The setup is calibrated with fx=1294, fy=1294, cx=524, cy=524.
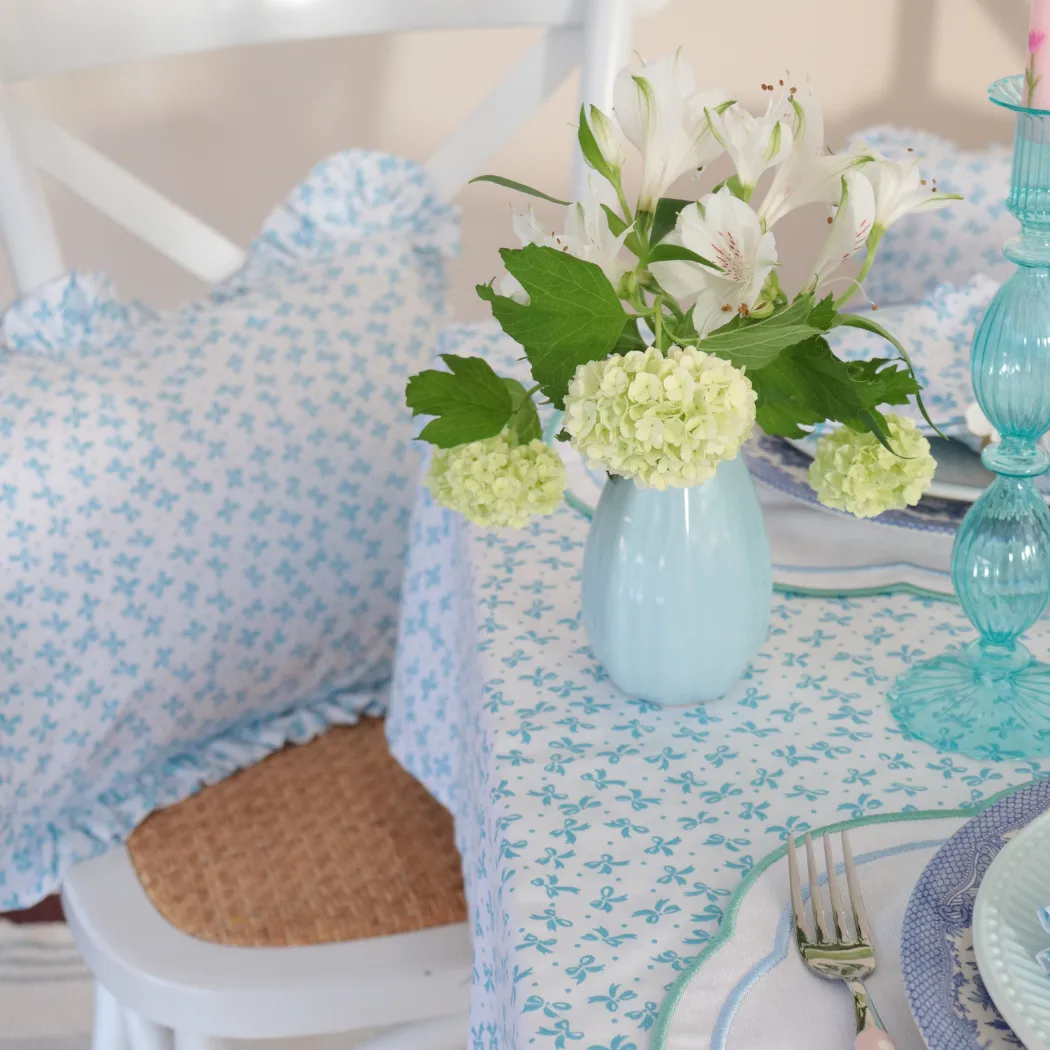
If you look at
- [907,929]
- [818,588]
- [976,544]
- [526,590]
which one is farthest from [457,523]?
[907,929]

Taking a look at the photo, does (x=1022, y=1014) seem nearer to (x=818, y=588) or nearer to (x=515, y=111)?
(x=818, y=588)

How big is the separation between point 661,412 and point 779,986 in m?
0.21

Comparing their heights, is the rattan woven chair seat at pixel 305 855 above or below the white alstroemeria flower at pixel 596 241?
below

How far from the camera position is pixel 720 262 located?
1.70 ft

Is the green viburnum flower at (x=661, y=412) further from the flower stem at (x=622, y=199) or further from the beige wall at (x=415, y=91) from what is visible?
the beige wall at (x=415, y=91)

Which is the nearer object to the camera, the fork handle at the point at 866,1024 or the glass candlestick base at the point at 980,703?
the fork handle at the point at 866,1024

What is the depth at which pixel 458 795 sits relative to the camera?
2.79 feet

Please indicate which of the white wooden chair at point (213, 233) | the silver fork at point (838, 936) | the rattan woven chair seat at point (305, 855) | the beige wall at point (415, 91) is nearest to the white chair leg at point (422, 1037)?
the white wooden chair at point (213, 233)

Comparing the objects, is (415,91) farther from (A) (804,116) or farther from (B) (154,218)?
(A) (804,116)

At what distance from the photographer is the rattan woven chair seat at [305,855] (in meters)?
0.90

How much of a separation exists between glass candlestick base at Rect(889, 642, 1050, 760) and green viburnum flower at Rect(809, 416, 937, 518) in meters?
0.11

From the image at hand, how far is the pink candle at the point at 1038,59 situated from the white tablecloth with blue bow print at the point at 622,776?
0.95 feet

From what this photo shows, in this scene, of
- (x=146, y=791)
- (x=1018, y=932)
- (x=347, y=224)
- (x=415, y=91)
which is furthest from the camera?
(x=415, y=91)

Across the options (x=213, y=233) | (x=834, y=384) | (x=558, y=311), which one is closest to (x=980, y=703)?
(x=834, y=384)
